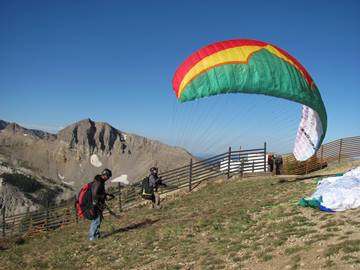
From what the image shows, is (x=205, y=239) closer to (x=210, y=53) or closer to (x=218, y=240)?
(x=218, y=240)

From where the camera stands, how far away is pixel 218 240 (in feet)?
27.9

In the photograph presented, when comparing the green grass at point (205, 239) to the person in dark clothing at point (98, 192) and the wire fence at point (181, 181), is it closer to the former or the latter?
the person in dark clothing at point (98, 192)

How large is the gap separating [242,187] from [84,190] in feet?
27.2

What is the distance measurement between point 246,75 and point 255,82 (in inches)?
14.1

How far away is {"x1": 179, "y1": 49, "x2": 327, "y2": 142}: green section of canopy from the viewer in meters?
11.4

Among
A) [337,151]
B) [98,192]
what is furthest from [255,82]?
[337,151]

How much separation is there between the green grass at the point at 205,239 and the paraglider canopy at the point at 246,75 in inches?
128

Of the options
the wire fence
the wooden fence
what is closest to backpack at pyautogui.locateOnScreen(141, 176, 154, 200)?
the wire fence

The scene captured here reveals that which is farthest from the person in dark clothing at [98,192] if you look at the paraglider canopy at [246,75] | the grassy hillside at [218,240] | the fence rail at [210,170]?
the fence rail at [210,170]

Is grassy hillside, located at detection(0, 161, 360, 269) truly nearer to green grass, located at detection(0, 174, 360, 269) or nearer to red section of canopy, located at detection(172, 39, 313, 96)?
green grass, located at detection(0, 174, 360, 269)

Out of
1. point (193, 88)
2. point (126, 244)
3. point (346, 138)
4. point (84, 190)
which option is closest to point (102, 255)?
point (126, 244)

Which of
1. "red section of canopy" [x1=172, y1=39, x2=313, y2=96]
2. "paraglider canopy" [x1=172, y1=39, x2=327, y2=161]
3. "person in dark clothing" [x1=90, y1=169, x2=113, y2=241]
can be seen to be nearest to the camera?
"person in dark clothing" [x1=90, y1=169, x2=113, y2=241]

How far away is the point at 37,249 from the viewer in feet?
37.3

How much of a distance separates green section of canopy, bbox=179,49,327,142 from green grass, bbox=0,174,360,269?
3.24 meters
